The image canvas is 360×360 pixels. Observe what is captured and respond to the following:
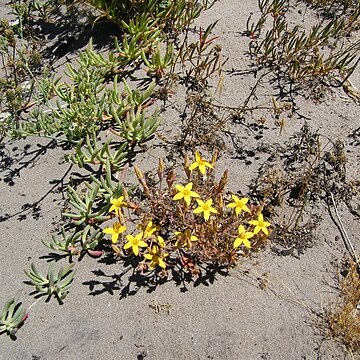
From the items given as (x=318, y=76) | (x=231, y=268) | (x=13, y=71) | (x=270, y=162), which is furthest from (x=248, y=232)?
(x=13, y=71)

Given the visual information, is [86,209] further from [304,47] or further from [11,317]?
[304,47]

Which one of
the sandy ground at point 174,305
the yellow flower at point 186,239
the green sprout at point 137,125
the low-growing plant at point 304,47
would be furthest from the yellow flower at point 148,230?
the low-growing plant at point 304,47

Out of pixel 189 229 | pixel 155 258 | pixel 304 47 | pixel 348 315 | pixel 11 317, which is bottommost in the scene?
pixel 11 317

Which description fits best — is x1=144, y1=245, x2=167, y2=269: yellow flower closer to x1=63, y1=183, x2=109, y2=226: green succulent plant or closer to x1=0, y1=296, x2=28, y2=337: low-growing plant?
x1=63, y1=183, x2=109, y2=226: green succulent plant

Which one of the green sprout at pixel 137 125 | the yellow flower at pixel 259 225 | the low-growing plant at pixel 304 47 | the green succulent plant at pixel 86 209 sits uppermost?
the low-growing plant at pixel 304 47

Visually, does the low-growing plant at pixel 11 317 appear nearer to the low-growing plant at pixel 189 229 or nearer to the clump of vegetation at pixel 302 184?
the low-growing plant at pixel 189 229

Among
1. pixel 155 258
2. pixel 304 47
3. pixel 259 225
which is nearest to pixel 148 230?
pixel 155 258

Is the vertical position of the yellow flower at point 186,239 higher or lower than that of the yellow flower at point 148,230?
higher

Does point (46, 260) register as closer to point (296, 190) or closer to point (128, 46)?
point (296, 190)
